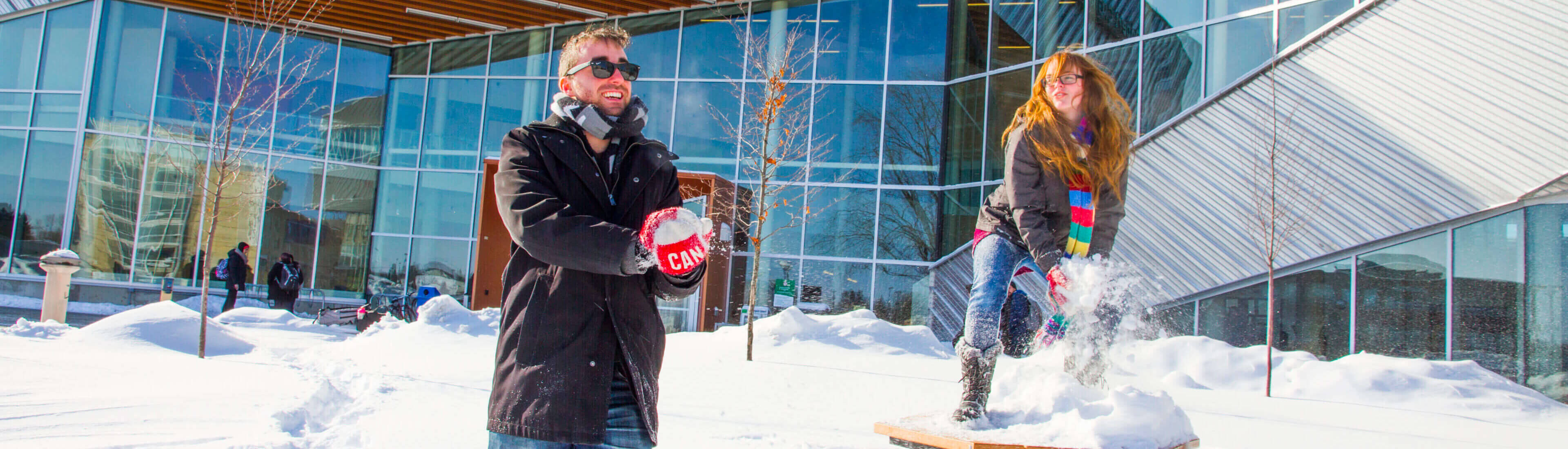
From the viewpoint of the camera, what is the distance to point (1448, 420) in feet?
18.5

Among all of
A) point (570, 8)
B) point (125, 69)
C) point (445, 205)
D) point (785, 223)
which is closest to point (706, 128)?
point (785, 223)

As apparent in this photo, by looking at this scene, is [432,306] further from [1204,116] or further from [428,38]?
[428,38]

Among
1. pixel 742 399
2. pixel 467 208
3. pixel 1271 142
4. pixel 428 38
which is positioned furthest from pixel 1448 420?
pixel 428 38

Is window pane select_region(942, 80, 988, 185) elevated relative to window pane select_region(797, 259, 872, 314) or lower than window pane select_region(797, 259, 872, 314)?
elevated

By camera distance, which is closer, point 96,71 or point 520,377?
point 520,377

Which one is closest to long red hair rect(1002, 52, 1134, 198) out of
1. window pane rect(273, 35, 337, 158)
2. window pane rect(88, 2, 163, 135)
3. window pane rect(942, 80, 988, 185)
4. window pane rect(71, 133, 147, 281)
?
window pane rect(942, 80, 988, 185)

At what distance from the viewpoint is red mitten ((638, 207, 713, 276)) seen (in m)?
1.59

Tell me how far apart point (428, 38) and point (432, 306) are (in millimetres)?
10652

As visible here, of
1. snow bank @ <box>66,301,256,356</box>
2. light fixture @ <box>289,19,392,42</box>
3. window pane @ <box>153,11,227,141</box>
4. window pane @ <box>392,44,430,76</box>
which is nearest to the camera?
snow bank @ <box>66,301,256,356</box>

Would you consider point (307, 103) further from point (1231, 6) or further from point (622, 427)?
point (622, 427)

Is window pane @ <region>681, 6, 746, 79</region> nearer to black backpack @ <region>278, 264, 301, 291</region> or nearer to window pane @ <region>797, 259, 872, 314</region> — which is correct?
window pane @ <region>797, 259, 872, 314</region>

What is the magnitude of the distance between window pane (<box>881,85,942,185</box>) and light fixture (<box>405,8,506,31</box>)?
8.54 m

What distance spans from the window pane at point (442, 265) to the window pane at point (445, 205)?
0.64 feet

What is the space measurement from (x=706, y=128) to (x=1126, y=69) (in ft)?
25.3
